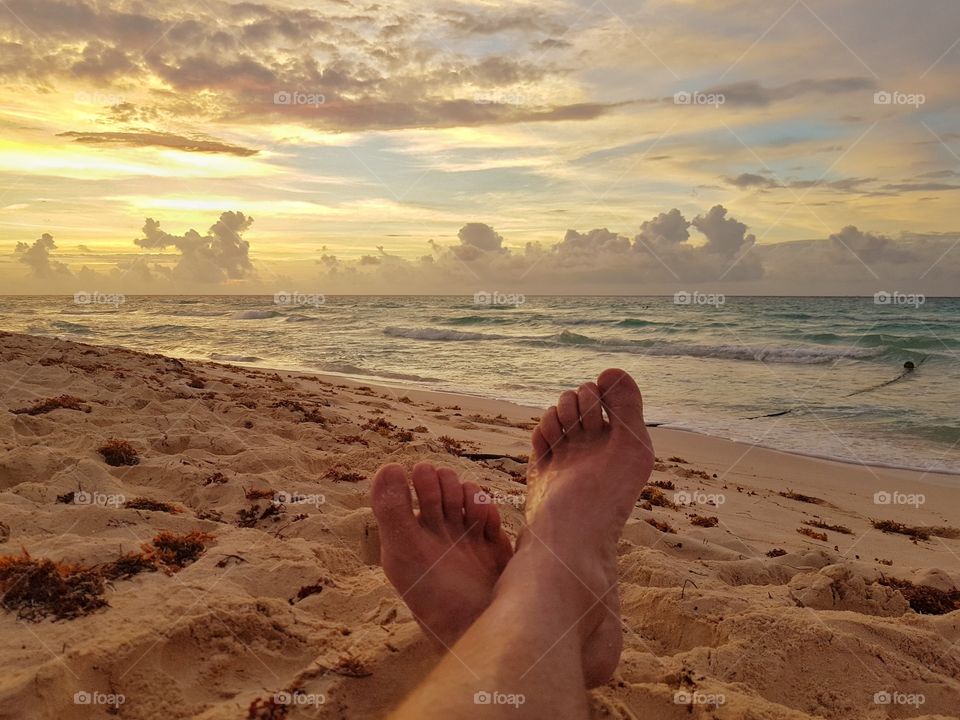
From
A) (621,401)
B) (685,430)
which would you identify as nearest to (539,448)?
(621,401)

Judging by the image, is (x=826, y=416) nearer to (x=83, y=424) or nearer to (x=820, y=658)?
(x=820, y=658)

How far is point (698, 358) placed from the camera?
1878 centimetres

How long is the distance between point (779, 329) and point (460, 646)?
92.4 ft

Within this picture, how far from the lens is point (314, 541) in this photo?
9.85 ft

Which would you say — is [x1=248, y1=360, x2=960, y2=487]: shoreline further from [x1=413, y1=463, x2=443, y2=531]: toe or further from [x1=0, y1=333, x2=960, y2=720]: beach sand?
[x1=413, y1=463, x2=443, y2=531]: toe

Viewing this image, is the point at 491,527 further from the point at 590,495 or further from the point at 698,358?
the point at 698,358

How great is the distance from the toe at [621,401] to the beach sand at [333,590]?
2.26 ft

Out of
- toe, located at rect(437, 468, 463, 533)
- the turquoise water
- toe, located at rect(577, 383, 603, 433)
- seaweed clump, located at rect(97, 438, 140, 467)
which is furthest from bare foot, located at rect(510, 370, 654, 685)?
the turquoise water

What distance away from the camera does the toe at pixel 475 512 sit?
2.63 metres

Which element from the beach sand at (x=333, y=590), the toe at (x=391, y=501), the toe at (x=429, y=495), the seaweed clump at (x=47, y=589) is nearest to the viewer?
the beach sand at (x=333, y=590)

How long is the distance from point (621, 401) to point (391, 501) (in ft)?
4.64

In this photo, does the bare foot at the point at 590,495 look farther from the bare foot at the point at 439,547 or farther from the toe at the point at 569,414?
the bare foot at the point at 439,547

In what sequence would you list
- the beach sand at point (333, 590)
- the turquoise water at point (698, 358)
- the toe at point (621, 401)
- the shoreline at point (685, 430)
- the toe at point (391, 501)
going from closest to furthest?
the beach sand at point (333, 590)
the toe at point (391, 501)
the toe at point (621, 401)
the shoreline at point (685, 430)
the turquoise water at point (698, 358)

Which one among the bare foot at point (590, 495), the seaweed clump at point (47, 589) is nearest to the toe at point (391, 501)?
the bare foot at point (590, 495)
